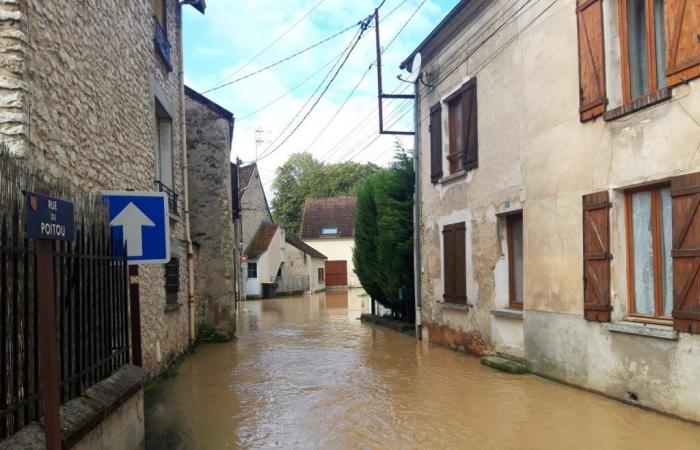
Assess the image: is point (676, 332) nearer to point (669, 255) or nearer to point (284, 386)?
point (669, 255)

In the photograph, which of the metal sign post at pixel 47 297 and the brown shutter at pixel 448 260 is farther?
the brown shutter at pixel 448 260

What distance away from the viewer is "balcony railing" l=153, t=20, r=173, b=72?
9.12 metres

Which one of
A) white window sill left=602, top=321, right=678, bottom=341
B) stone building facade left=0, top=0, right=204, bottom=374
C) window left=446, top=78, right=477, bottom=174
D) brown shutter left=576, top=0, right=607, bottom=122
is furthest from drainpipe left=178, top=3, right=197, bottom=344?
white window sill left=602, top=321, right=678, bottom=341

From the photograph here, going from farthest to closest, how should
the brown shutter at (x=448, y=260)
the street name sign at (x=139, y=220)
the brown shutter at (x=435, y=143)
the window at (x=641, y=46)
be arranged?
the brown shutter at (x=435, y=143), the brown shutter at (x=448, y=260), the window at (x=641, y=46), the street name sign at (x=139, y=220)

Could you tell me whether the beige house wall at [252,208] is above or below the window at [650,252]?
above

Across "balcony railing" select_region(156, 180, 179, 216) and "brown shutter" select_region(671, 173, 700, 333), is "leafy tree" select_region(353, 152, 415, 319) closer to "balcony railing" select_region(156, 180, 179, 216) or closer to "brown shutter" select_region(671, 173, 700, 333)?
"balcony railing" select_region(156, 180, 179, 216)

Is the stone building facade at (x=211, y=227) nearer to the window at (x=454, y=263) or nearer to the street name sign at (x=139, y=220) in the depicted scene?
the window at (x=454, y=263)

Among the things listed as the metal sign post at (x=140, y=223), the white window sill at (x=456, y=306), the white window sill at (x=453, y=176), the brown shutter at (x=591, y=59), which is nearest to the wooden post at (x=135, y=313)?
the metal sign post at (x=140, y=223)

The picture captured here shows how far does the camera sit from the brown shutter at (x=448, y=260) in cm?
1093

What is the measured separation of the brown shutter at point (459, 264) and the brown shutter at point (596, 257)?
11.7 feet

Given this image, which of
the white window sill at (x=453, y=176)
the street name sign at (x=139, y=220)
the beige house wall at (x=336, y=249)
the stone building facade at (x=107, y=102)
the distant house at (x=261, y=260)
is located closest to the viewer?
the stone building facade at (x=107, y=102)

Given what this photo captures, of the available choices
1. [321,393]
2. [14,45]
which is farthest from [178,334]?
[14,45]

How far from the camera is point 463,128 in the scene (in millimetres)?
10523

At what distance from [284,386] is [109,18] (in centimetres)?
532
